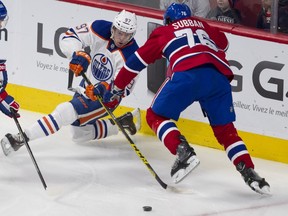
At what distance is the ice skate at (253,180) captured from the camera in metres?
6.39

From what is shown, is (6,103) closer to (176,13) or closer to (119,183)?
(119,183)

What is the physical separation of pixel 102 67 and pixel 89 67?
0.52 ft

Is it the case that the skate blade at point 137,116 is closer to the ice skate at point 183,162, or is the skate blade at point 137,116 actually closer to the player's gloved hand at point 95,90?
the player's gloved hand at point 95,90

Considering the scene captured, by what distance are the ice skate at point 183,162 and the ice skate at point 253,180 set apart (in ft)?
1.17

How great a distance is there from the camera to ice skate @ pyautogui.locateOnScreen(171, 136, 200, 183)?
626 centimetres

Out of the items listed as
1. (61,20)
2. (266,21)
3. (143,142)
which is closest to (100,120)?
(143,142)

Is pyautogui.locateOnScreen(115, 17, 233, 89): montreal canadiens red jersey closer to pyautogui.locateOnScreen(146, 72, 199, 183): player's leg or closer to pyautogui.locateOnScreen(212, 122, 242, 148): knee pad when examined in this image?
pyautogui.locateOnScreen(146, 72, 199, 183): player's leg

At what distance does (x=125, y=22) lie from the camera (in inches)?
270

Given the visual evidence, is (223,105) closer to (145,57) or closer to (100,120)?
(145,57)

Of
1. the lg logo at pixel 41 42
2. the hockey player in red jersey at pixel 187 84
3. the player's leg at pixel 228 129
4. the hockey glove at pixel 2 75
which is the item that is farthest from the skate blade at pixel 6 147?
the player's leg at pixel 228 129

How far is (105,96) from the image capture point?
22.3 feet

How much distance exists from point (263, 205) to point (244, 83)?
1.08m

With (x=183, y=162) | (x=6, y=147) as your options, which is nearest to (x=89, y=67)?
(x=6, y=147)

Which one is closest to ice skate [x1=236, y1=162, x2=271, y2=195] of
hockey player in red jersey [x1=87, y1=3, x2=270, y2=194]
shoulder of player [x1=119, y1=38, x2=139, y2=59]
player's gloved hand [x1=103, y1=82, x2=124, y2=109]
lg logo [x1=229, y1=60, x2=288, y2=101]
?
hockey player in red jersey [x1=87, y1=3, x2=270, y2=194]
